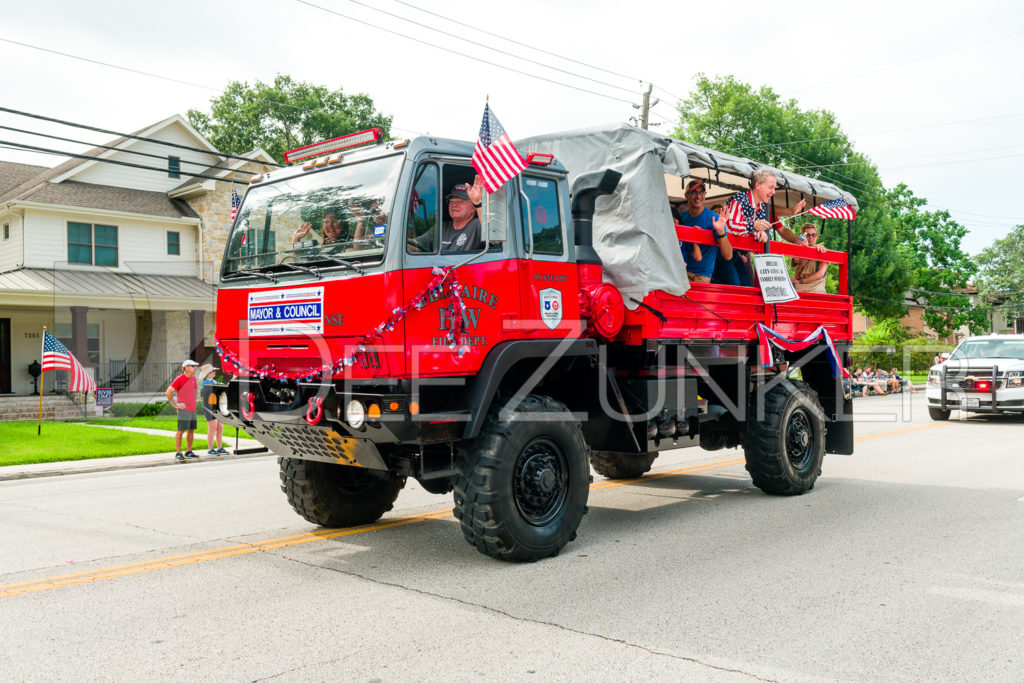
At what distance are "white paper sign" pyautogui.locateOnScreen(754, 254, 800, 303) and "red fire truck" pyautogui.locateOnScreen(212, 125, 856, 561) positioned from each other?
478 mm

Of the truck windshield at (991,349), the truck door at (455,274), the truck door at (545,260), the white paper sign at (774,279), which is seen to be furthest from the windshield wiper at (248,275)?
the truck windshield at (991,349)

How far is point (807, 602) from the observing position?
5289mm

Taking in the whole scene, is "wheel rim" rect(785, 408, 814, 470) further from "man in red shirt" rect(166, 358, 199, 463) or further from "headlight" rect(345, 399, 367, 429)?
"man in red shirt" rect(166, 358, 199, 463)

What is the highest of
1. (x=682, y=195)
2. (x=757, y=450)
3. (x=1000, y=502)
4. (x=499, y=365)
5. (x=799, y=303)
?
(x=682, y=195)

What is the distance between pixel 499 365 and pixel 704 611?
221 cm

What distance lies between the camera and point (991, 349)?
1930 cm

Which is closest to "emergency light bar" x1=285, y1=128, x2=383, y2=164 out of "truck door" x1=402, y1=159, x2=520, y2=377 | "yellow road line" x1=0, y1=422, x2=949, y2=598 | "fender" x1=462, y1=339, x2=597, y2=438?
"truck door" x1=402, y1=159, x2=520, y2=377

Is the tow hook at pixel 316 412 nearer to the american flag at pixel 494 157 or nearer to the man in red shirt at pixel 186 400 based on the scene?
the american flag at pixel 494 157

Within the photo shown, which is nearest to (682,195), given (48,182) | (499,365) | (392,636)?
(499,365)

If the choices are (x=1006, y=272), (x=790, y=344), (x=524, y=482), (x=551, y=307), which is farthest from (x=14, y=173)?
(x=1006, y=272)

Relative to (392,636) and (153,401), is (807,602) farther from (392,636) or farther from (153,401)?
(153,401)

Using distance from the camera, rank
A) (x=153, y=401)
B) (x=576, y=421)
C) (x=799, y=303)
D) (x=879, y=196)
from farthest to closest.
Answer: (x=879, y=196) < (x=153, y=401) < (x=799, y=303) < (x=576, y=421)

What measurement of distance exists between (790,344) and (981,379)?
11073 mm

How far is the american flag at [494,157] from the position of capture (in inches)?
240
